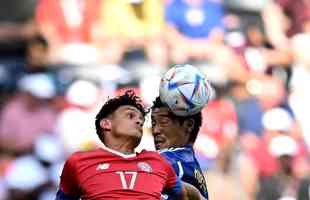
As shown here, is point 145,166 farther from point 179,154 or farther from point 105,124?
point 179,154

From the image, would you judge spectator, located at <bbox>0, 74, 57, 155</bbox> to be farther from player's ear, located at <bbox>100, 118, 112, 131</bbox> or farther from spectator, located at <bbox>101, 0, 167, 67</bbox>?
player's ear, located at <bbox>100, 118, 112, 131</bbox>

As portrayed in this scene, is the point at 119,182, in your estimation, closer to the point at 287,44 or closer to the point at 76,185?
the point at 76,185

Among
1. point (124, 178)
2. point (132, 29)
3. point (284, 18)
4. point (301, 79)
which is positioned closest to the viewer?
point (124, 178)

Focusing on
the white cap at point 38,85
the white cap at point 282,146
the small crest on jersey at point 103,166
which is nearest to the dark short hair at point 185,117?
the small crest on jersey at point 103,166

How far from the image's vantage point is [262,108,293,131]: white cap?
41.1 feet

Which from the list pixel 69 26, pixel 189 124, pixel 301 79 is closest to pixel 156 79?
pixel 69 26

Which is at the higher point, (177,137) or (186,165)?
(177,137)

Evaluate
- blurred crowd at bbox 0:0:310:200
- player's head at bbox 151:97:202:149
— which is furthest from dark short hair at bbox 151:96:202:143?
blurred crowd at bbox 0:0:310:200

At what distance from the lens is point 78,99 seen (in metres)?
10.9

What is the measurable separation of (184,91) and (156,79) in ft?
20.6

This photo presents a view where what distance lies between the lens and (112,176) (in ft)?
15.4

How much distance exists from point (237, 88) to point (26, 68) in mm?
2542

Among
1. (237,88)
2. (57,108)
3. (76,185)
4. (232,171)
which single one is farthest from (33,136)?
(76,185)

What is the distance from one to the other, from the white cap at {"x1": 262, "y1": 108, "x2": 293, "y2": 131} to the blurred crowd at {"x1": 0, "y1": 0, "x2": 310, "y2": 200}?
1cm
